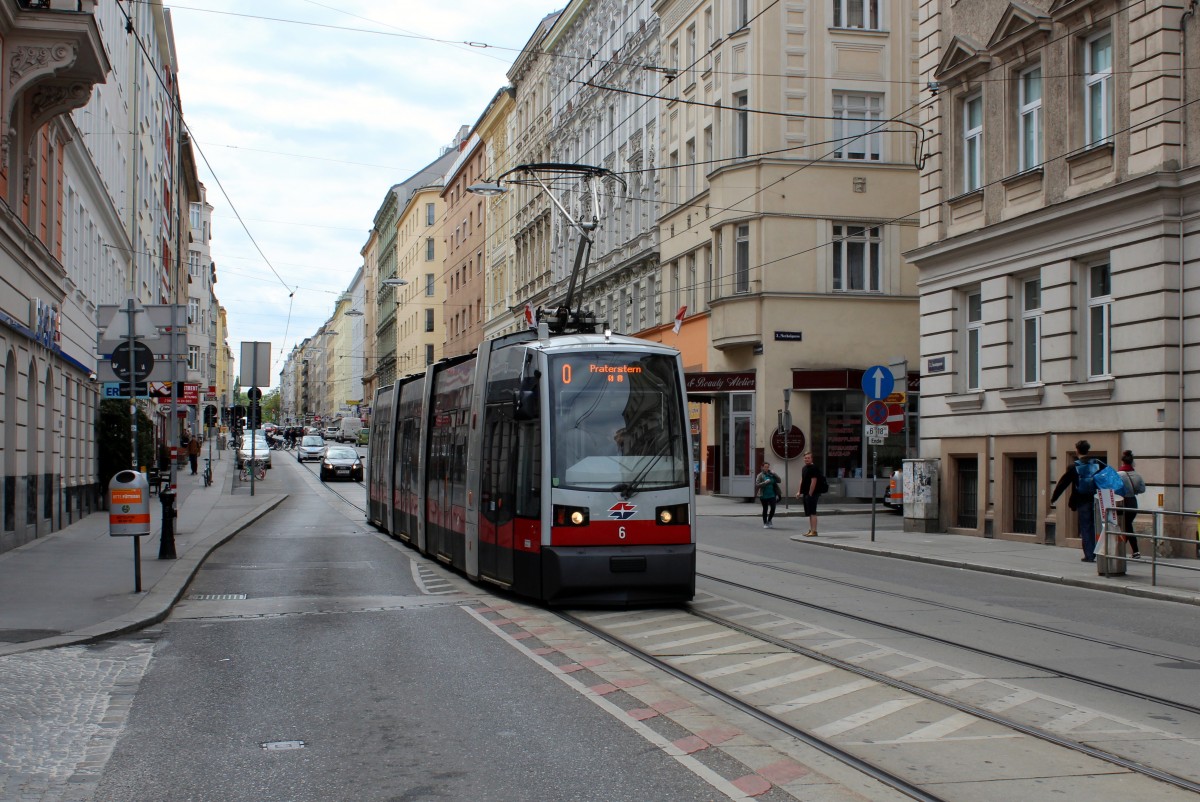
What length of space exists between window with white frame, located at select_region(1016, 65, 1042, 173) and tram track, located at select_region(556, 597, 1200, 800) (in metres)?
14.1

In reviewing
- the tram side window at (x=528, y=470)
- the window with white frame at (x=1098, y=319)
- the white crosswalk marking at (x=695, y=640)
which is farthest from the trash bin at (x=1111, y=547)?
the tram side window at (x=528, y=470)

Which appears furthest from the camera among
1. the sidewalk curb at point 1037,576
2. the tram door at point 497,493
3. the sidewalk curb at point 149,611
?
the sidewalk curb at point 1037,576

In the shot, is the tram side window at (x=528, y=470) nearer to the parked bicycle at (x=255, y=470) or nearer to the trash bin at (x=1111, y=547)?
the trash bin at (x=1111, y=547)

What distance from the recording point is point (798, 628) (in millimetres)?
12062

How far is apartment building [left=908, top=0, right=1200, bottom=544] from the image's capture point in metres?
20.0

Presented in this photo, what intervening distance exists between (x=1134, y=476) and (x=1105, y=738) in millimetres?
12927

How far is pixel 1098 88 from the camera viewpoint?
71.7 ft

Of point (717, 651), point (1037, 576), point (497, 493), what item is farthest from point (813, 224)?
point (717, 651)

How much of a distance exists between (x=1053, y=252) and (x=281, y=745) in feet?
61.6

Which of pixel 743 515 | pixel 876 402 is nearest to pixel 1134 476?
pixel 876 402

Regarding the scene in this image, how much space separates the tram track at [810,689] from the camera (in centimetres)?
683

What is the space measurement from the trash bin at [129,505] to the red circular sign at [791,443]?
2559 centimetres

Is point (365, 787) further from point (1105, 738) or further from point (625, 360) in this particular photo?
point (625, 360)

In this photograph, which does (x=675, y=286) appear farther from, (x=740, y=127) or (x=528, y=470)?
(x=528, y=470)
